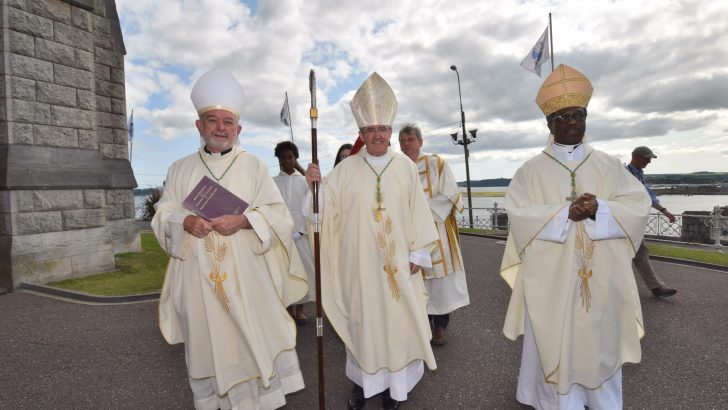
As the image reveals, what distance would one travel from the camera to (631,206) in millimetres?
2842

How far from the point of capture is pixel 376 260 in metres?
3.22

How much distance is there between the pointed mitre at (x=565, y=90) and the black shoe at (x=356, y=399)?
8.59 feet

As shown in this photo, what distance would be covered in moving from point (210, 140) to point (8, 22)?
6.60 meters

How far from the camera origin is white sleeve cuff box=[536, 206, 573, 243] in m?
2.81

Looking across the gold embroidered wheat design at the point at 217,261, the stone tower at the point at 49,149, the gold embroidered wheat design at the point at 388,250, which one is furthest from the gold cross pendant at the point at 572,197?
the stone tower at the point at 49,149

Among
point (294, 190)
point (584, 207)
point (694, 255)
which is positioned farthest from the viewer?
point (694, 255)

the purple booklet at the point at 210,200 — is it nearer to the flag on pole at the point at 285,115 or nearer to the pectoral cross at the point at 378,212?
the pectoral cross at the point at 378,212

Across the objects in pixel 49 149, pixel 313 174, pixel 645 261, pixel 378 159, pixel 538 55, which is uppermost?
pixel 538 55

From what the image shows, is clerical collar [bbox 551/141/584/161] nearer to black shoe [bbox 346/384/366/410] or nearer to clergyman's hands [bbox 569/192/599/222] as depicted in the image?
clergyman's hands [bbox 569/192/599/222]

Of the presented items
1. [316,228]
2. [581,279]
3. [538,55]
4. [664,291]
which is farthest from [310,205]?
[538,55]

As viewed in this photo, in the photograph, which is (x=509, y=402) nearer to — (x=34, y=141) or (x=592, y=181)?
(x=592, y=181)

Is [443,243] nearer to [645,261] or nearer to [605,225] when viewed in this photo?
[605,225]

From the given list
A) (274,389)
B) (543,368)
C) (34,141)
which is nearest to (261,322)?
(274,389)

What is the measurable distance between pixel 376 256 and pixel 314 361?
172 cm
